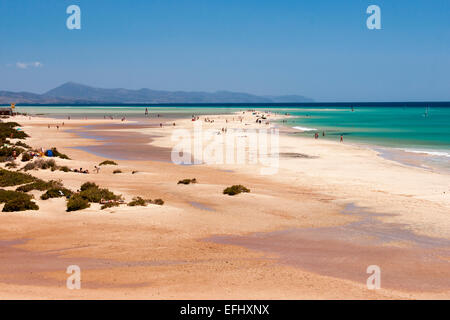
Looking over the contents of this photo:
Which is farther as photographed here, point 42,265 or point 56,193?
point 56,193

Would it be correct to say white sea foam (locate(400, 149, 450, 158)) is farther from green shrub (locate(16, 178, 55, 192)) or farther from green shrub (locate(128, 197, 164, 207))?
green shrub (locate(16, 178, 55, 192))

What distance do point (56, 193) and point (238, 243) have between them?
7.84 meters

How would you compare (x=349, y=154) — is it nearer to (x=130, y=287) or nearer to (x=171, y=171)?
(x=171, y=171)

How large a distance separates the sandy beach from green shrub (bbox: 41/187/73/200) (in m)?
0.43

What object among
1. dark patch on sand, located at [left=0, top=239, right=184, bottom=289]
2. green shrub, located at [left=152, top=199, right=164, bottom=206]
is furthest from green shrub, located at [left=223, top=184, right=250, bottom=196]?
dark patch on sand, located at [left=0, top=239, right=184, bottom=289]

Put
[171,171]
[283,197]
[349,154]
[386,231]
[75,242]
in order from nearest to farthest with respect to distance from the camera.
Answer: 1. [75,242]
2. [386,231]
3. [283,197]
4. [171,171]
5. [349,154]

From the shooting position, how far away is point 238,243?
11.4m

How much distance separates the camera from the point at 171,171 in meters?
25.2

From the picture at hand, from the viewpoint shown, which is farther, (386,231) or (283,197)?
(283,197)

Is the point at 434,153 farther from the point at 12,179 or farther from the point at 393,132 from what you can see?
the point at 12,179

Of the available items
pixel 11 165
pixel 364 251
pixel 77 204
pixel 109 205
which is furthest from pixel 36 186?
pixel 364 251

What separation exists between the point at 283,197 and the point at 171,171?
9.51 meters

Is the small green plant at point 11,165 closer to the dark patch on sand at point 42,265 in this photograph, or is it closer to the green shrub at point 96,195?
the green shrub at point 96,195

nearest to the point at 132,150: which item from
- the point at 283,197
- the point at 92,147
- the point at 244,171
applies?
the point at 92,147
